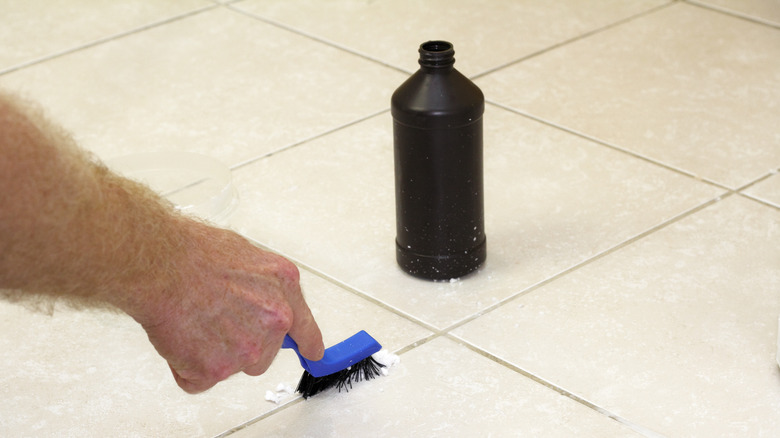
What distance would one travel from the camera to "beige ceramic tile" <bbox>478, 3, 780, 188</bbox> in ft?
6.91

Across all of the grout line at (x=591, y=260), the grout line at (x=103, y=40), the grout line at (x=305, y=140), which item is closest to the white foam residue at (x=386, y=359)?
the grout line at (x=591, y=260)

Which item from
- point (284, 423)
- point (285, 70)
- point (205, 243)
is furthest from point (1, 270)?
point (285, 70)

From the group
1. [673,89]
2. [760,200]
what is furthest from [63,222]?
[673,89]

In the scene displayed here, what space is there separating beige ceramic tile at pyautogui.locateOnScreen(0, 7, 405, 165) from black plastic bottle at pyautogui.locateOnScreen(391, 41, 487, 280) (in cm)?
61

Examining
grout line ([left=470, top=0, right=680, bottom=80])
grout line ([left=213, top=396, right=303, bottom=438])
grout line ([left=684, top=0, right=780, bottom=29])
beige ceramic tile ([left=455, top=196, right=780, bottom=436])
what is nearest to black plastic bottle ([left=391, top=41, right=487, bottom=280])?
beige ceramic tile ([left=455, top=196, right=780, bottom=436])

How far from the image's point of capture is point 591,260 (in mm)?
1763

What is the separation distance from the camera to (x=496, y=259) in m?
1.78

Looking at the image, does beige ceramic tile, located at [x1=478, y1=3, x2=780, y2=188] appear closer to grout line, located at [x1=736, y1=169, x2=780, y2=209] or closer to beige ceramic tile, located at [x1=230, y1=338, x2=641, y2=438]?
grout line, located at [x1=736, y1=169, x2=780, y2=209]

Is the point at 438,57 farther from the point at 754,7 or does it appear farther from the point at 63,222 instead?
the point at 754,7

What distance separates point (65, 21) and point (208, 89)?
690 mm

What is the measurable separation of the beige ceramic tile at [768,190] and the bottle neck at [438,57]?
72 cm

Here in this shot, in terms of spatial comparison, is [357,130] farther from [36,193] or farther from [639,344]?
[36,193]

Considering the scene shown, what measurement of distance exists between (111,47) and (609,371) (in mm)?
1785

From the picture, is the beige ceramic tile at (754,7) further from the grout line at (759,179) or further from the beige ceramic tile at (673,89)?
the grout line at (759,179)
